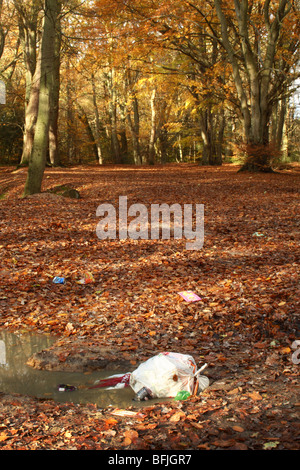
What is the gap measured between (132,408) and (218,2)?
15734 mm

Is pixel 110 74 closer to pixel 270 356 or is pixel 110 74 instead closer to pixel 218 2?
pixel 218 2

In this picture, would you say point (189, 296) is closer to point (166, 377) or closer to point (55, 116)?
point (166, 377)

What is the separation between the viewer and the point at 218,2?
1517 cm

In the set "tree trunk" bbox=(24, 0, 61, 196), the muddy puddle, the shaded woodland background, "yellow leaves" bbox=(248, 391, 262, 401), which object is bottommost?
the muddy puddle

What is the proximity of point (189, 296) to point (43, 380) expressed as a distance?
250 cm

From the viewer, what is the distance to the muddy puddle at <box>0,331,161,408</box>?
12.4ft

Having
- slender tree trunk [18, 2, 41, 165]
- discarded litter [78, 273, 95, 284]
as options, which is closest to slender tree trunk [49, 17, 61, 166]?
slender tree trunk [18, 2, 41, 165]

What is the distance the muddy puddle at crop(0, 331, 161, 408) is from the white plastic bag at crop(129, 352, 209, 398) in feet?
0.51

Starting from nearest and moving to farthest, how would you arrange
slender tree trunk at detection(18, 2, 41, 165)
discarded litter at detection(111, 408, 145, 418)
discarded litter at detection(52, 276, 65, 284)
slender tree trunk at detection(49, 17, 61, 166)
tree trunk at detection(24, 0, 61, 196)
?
discarded litter at detection(111, 408, 145, 418), discarded litter at detection(52, 276, 65, 284), tree trunk at detection(24, 0, 61, 196), slender tree trunk at detection(18, 2, 41, 165), slender tree trunk at detection(49, 17, 61, 166)

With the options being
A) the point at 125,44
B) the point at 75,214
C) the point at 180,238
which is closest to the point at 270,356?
the point at 180,238

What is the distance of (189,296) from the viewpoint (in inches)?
234

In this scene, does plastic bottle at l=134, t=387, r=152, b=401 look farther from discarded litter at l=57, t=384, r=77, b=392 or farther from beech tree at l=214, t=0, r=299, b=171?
beech tree at l=214, t=0, r=299, b=171

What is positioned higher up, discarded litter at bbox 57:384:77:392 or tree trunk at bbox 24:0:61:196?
tree trunk at bbox 24:0:61:196

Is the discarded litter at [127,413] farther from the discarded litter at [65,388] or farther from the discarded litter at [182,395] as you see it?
the discarded litter at [65,388]
